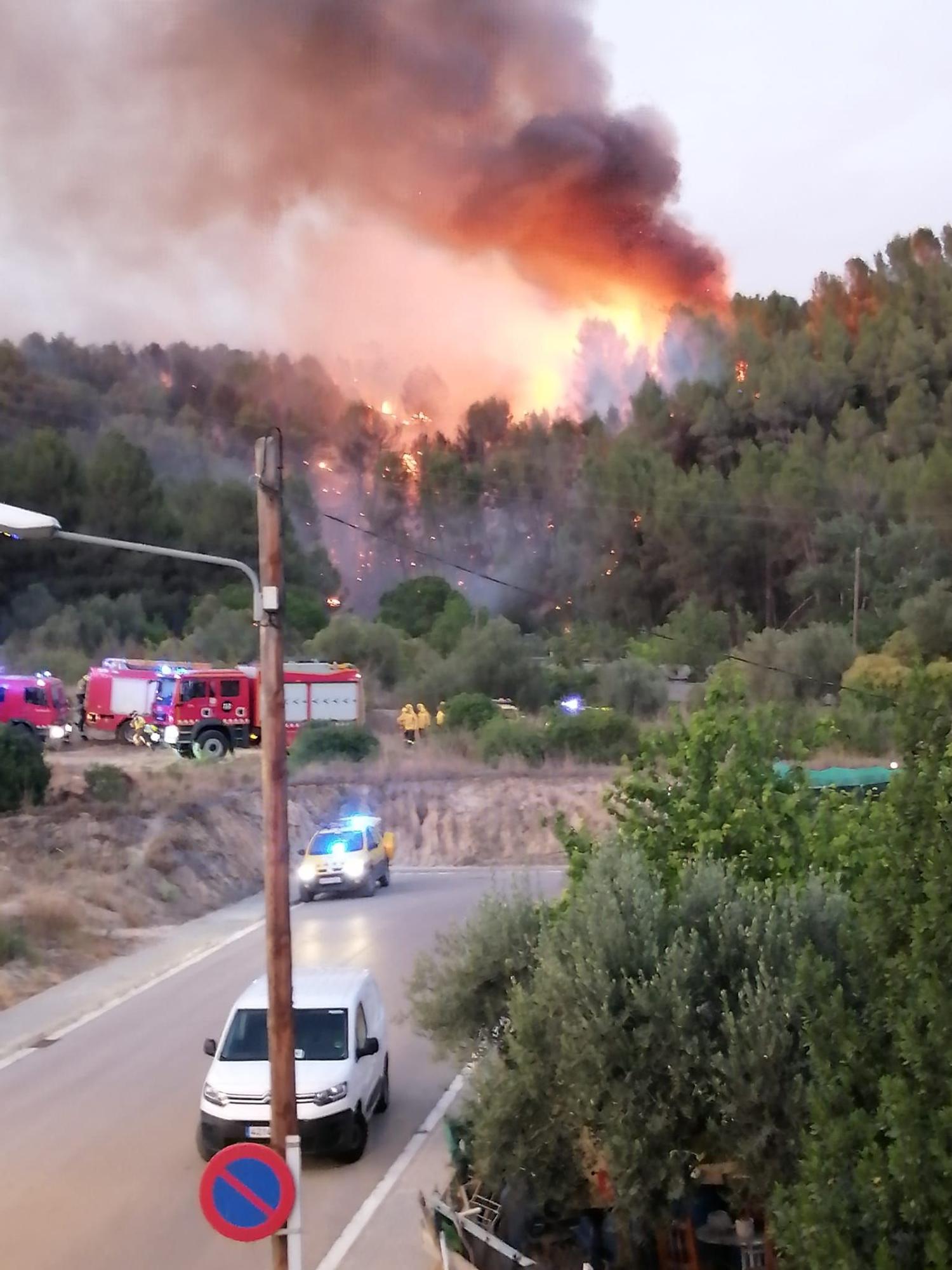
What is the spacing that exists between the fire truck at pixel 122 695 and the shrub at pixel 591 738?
11.7 meters

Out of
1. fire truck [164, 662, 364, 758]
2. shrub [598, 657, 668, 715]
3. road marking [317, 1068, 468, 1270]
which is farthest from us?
shrub [598, 657, 668, 715]

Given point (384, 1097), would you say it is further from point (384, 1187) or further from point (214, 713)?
point (214, 713)

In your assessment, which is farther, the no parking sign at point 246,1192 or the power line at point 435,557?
the power line at point 435,557

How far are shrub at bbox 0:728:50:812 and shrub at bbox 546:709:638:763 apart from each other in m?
17.4

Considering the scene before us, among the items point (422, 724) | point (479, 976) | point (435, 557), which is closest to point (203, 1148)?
point (479, 976)

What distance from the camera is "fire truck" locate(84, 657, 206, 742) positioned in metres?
40.8

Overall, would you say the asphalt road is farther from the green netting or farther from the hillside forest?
the hillside forest

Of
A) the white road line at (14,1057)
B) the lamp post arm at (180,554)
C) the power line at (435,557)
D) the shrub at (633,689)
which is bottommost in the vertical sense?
the white road line at (14,1057)

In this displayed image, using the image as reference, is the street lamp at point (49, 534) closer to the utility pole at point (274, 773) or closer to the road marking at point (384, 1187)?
the utility pole at point (274, 773)

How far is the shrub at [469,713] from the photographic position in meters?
45.8

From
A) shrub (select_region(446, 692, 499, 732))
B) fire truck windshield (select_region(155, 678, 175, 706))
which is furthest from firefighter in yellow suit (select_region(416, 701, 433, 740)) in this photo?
fire truck windshield (select_region(155, 678, 175, 706))

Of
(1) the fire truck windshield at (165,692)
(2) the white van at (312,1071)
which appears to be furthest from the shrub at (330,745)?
(2) the white van at (312,1071)

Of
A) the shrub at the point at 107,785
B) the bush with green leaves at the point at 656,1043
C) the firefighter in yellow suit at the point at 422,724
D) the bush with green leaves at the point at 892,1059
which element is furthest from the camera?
the firefighter in yellow suit at the point at 422,724

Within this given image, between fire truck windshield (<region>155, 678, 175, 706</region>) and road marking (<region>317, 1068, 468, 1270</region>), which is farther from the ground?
fire truck windshield (<region>155, 678, 175, 706</region>)
